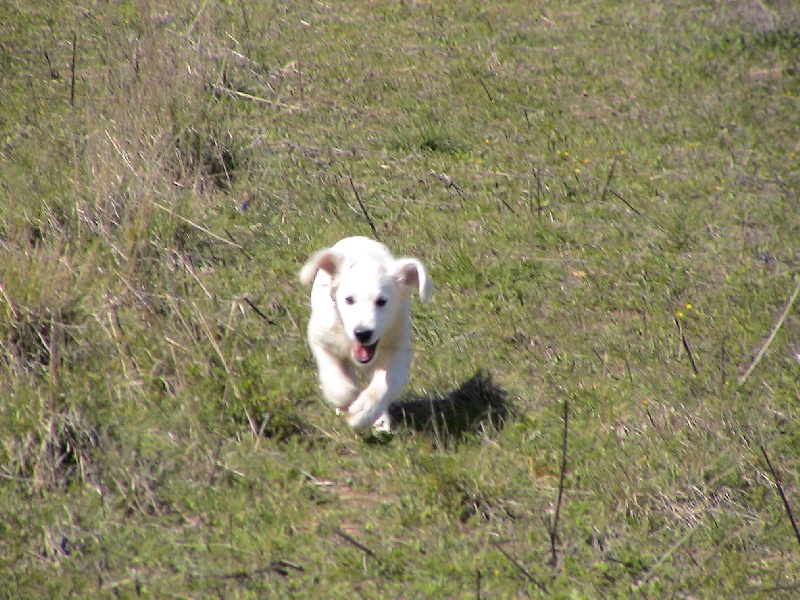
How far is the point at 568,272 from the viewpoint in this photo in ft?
21.0

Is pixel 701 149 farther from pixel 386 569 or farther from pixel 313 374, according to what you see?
pixel 386 569

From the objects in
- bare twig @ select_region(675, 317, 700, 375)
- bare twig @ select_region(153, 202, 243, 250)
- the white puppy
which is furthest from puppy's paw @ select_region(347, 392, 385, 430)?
bare twig @ select_region(153, 202, 243, 250)

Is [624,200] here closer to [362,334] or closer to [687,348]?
[687,348]

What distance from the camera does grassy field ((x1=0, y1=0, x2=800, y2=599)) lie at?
3.91 metres

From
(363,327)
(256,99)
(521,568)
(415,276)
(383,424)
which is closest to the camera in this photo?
(521,568)

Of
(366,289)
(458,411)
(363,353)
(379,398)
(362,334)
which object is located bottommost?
(458,411)

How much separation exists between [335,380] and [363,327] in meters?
0.36

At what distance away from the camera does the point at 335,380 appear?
4.64 metres

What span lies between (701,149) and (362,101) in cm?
278

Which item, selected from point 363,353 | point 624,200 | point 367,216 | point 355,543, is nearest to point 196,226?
point 367,216

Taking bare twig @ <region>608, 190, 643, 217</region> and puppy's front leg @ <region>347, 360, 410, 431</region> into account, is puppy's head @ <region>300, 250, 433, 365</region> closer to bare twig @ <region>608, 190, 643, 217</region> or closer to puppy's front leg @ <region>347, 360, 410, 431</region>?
puppy's front leg @ <region>347, 360, 410, 431</region>

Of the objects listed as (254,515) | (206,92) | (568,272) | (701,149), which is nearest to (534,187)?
(568,272)

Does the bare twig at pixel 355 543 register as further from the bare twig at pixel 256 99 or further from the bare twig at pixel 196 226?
the bare twig at pixel 256 99

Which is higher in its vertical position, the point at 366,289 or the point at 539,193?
the point at 366,289
